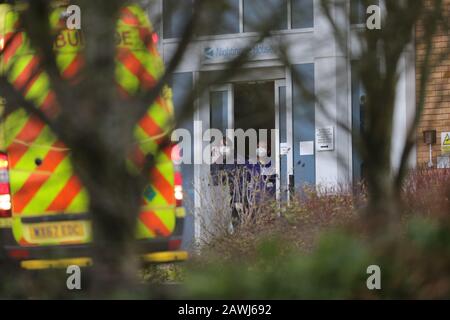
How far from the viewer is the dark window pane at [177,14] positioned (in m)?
3.59

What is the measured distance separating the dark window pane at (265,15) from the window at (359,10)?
1.12 metres

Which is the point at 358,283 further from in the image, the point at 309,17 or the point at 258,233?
the point at 258,233

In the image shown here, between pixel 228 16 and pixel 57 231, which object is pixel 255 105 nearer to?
pixel 228 16

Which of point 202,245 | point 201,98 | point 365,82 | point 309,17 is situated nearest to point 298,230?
point 202,245

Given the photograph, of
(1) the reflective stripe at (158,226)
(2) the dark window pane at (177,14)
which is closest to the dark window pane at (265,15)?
(2) the dark window pane at (177,14)

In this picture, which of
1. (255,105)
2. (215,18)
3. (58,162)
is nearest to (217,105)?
(255,105)

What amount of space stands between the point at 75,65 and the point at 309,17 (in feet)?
3.19

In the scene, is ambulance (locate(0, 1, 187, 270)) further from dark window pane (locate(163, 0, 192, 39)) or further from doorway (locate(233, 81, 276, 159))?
doorway (locate(233, 81, 276, 159))

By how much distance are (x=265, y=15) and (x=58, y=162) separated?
418 centimetres

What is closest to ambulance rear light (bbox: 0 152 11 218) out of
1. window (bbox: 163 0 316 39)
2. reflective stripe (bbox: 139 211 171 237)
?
reflective stripe (bbox: 139 211 171 237)

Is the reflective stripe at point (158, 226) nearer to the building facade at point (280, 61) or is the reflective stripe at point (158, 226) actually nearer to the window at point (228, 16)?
the building facade at point (280, 61)

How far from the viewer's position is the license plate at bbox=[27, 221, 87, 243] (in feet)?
25.0

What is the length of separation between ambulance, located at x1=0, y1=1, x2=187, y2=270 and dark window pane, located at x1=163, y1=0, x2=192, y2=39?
0.24 ft

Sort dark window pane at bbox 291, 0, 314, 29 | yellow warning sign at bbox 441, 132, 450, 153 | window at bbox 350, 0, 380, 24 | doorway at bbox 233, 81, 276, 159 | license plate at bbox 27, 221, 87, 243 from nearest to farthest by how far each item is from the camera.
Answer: dark window pane at bbox 291, 0, 314, 29, doorway at bbox 233, 81, 276, 159, window at bbox 350, 0, 380, 24, license plate at bbox 27, 221, 87, 243, yellow warning sign at bbox 441, 132, 450, 153
